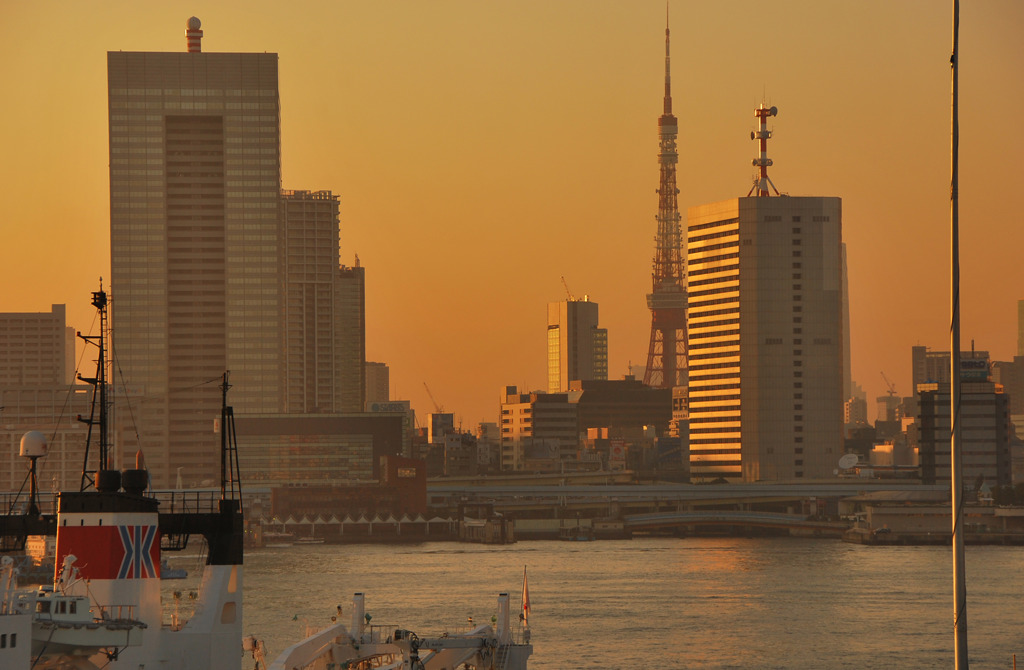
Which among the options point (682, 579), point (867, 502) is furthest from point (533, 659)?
point (867, 502)

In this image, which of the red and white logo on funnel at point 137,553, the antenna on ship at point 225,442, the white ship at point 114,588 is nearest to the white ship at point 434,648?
the antenna on ship at point 225,442

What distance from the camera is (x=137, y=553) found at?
23281 mm

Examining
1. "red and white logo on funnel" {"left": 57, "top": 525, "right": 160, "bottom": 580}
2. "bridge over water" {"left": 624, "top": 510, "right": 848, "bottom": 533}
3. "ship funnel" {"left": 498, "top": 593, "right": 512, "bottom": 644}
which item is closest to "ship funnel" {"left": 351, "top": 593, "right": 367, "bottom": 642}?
"ship funnel" {"left": 498, "top": 593, "right": 512, "bottom": 644}

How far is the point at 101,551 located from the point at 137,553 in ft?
1.78

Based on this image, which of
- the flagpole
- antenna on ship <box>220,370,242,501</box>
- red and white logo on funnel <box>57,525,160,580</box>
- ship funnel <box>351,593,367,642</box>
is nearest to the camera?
the flagpole

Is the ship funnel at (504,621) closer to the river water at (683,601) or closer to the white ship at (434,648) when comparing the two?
the white ship at (434,648)

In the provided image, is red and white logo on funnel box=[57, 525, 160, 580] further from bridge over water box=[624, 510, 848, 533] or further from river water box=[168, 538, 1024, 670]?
bridge over water box=[624, 510, 848, 533]

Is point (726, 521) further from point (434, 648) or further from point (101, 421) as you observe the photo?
point (101, 421)

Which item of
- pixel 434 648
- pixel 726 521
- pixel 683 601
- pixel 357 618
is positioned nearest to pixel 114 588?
pixel 434 648

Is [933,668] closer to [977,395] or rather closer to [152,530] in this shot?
[152,530]

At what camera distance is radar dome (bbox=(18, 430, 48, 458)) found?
25688 mm

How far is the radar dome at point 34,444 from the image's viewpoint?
2569cm

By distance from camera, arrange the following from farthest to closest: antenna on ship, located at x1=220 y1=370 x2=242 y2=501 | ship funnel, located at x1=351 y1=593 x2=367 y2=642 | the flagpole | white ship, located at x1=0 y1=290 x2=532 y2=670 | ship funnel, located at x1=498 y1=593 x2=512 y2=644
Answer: ship funnel, located at x1=351 y1=593 x2=367 y2=642, ship funnel, located at x1=498 y1=593 x2=512 y2=644, antenna on ship, located at x1=220 y1=370 x2=242 y2=501, white ship, located at x1=0 y1=290 x2=532 y2=670, the flagpole

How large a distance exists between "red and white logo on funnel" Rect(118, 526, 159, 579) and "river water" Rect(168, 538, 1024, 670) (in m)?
24.3
